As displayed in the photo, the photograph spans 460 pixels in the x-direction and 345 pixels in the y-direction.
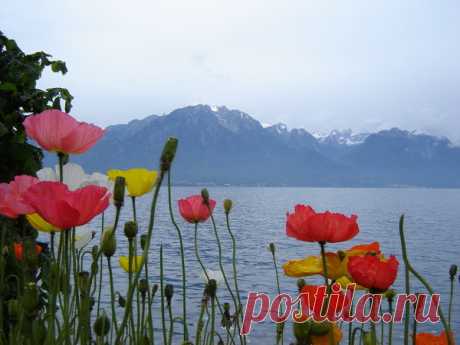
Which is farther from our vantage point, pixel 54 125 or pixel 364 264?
pixel 54 125

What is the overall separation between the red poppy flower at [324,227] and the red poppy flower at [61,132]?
0.56 m

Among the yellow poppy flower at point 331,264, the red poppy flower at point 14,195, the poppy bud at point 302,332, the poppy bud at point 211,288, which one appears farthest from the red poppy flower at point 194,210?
the poppy bud at point 302,332

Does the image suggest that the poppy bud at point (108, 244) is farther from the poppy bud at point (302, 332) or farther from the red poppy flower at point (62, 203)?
the poppy bud at point (302, 332)

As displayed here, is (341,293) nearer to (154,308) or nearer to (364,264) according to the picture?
(364,264)

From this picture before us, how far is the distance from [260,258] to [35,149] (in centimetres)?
2808

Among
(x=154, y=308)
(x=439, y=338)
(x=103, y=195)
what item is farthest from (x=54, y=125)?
(x=154, y=308)

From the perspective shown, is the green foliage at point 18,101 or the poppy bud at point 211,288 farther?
the green foliage at point 18,101

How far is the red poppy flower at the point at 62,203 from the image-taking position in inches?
45.2

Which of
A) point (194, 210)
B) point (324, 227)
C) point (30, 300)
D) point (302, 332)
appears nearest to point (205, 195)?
point (194, 210)

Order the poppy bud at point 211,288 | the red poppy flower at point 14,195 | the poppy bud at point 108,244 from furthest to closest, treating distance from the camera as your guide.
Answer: the poppy bud at point 211,288
the red poppy flower at point 14,195
the poppy bud at point 108,244

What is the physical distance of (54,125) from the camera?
1497 millimetres

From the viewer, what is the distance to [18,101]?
322 centimetres

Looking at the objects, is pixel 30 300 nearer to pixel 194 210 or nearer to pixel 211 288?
pixel 211 288

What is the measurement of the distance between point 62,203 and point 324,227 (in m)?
0.64
